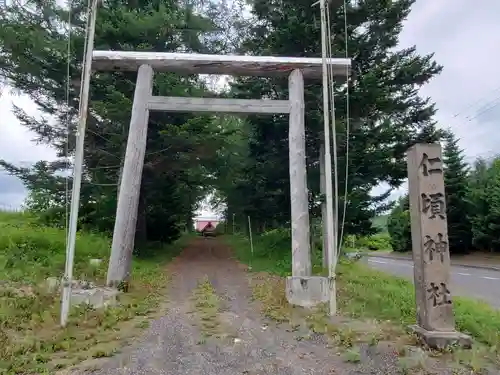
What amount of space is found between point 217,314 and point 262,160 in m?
7.14

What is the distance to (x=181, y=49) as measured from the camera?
47.2 ft

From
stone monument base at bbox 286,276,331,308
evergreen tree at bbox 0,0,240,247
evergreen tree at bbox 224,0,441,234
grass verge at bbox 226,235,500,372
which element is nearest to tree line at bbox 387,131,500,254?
evergreen tree at bbox 224,0,441,234

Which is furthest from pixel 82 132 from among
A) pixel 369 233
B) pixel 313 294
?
pixel 369 233

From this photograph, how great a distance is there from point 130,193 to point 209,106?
2.40 meters

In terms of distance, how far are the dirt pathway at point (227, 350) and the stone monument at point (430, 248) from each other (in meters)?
0.93

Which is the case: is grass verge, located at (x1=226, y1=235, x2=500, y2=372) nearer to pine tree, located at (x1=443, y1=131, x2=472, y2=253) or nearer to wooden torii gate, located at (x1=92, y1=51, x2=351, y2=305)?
wooden torii gate, located at (x1=92, y1=51, x2=351, y2=305)

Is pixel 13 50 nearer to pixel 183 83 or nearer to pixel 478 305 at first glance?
pixel 183 83

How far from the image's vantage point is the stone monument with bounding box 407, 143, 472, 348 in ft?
17.3

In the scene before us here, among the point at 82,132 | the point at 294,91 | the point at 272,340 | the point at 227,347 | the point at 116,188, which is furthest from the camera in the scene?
the point at 116,188

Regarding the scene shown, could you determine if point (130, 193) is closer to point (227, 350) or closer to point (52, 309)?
point (52, 309)

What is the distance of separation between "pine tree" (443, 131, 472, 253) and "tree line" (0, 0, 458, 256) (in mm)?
12280

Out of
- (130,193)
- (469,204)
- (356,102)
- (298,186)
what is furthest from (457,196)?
(130,193)

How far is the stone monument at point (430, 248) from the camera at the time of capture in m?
5.26

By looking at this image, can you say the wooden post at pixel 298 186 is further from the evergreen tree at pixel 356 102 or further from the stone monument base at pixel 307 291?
the evergreen tree at pixel 356 102
